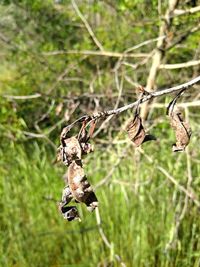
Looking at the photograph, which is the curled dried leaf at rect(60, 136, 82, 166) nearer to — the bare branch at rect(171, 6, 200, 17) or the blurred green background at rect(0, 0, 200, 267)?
the blurred green background at rect(0, 0, 200, 267)

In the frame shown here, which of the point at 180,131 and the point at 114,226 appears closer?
the point at 180,131

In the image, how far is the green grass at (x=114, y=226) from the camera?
2.26 m

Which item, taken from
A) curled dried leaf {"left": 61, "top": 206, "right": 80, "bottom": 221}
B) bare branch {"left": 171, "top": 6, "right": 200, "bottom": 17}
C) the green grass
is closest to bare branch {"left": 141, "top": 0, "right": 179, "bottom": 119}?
bare branch {"left": 171, "top": 6, "right": 200, "bottom": 17}

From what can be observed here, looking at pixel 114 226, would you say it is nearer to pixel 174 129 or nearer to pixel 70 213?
pixel 70 213

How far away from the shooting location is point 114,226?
8.11ft

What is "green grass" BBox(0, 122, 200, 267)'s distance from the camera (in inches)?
89.0

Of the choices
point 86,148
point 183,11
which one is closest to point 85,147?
point 86,148

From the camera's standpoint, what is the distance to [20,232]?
2498mm

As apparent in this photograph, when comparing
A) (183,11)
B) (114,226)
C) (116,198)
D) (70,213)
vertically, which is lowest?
(114,226)

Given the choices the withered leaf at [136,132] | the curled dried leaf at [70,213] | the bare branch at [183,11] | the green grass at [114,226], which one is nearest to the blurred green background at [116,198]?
the green grass at [114,226]

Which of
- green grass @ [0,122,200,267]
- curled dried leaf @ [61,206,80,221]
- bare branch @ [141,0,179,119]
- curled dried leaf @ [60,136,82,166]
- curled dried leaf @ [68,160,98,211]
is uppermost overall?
bare branch @ [141,0,179,119]

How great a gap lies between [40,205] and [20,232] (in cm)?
24

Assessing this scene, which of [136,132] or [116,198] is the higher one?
[136,132]

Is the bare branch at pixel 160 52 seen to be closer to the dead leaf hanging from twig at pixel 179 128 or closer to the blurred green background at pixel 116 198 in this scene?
the blurred green background at pixel 116 198
